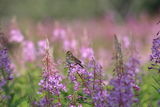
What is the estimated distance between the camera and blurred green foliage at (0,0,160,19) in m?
32.0

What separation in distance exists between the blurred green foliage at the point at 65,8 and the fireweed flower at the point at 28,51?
21.8 metres

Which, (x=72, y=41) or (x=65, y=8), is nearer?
(x=72, y=41)

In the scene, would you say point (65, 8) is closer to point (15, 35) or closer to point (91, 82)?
point (15, 35)

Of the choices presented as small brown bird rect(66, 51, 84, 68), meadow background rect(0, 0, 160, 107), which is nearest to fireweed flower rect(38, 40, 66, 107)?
meadow background rect(0, 0, 160, 107)

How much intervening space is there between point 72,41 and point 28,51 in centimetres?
138

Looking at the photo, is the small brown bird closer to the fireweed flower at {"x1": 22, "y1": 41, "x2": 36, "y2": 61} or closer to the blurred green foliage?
the fireweed flower at {"x1": 22, "y1": 41, "x2": 36, "y2": 61}

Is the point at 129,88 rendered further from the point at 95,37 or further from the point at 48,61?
the point at 95,37

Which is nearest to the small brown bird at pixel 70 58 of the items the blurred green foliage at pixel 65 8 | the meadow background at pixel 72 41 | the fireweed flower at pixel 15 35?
the meadow background at pixel 72 41

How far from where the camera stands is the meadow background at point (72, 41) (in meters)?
5.95

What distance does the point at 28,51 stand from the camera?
9.74m

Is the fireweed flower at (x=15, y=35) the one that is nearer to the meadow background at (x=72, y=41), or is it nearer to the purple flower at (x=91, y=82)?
the meadow background at (x=72, y=41)

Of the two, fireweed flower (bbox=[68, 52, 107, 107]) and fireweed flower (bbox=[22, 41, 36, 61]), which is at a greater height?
fireweed flower (bbox=[22, 41, 36, 61])

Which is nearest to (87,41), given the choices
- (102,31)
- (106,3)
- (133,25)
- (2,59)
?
(2,59)

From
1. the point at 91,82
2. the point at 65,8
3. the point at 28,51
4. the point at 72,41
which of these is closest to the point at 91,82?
the point at 91,82
